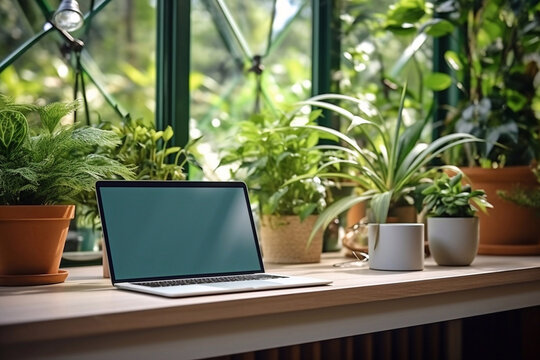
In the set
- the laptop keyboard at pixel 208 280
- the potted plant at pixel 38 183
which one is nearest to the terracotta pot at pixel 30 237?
the potted plant at pixel 38 183

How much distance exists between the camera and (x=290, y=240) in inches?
69.2

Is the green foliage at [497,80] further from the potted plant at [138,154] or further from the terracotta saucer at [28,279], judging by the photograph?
the terracotta saucer at [28,279]

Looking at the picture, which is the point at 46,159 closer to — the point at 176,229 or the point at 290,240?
the point at 176,229

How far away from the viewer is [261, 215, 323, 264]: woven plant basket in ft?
5.76

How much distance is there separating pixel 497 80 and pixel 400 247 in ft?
3.18

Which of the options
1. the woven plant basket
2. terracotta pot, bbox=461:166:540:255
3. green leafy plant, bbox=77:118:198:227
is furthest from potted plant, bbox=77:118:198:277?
terracotta pot, bbox=461:166:540:255

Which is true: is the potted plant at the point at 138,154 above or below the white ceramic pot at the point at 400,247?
above

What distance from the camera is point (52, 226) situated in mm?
1274

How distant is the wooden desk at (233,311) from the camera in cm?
94

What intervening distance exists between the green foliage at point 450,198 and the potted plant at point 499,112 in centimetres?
26

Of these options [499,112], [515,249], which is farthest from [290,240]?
[499,112]

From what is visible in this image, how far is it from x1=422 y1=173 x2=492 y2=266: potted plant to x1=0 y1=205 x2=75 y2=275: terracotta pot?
0.89 meters

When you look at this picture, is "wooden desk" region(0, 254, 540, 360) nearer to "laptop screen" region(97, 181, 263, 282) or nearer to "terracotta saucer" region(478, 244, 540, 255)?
"laptop screen" region(97, 181, 263, 282)

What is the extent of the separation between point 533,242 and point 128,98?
3.86 metres
